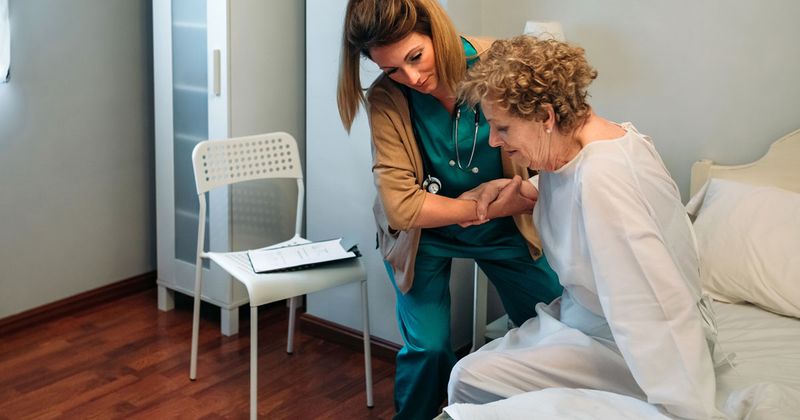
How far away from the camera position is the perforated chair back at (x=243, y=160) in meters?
2.98

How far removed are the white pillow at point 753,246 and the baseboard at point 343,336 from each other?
1.17m

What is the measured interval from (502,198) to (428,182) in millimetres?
226

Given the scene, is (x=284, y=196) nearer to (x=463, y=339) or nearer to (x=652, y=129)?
(x=463, y=339)

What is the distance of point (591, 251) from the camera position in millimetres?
1638

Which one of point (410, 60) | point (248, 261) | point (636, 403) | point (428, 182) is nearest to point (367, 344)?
point (248, 261)

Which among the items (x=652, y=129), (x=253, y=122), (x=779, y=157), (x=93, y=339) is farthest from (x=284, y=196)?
(x=779, y=157)

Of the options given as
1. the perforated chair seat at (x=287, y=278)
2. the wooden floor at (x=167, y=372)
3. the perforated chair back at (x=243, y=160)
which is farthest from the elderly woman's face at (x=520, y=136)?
the perforated chair back at (x=243, y=160)

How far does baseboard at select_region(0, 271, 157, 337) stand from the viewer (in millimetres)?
3430

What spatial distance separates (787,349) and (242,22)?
2118mm

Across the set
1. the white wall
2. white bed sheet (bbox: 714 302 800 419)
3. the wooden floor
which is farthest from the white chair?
white bed sheet (bbox: 714 302 800 419)

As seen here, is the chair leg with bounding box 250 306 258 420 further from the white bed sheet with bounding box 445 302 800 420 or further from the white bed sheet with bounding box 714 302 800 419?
the white bed sheet with bounding box 714 302 800 419

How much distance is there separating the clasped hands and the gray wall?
6.58ft

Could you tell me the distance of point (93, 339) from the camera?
337 cm

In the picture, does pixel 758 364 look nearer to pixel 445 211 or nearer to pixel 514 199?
pixel 514 199
